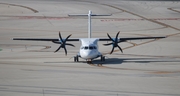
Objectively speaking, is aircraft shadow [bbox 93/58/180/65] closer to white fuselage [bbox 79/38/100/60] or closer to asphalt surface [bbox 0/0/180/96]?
asphalt surface [bbox 0/0/180/96]

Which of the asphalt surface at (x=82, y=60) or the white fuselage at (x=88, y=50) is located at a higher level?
the white fuselage at (x=88, y=50)

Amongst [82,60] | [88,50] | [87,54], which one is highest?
[88,50]

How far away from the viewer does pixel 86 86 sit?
38.5m

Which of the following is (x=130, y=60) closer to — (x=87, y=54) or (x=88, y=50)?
(x=88, y=50)

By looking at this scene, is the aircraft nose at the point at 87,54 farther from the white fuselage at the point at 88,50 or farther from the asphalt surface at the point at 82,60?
the asphalt surface at the point at 82,60

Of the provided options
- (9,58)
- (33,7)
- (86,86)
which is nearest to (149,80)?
(86,86)

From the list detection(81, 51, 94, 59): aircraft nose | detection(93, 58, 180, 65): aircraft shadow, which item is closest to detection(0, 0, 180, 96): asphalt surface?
detection(93, 58, 180, 65): aircraft shadow

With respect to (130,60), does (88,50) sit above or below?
above

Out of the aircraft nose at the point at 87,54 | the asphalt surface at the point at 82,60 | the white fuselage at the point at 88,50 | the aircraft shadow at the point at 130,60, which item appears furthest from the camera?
the aircraft shadow at the point at 130,60

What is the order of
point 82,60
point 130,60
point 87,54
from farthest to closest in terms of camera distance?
point 130,60 → point 82,60 → point 87,54

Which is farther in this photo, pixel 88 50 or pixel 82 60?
pixel 82 60

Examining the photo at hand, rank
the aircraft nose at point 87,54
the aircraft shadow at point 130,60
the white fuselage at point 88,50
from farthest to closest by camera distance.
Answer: the aircraft shadow at point 130,60, the white fuselage at point 88,50, the aircraft nose at point 87,54

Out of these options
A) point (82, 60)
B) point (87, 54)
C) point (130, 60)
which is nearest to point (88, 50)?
point (87, 54)

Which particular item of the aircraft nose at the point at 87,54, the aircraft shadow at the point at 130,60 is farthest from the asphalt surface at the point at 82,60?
the aircraft nose at the point at 87,54
